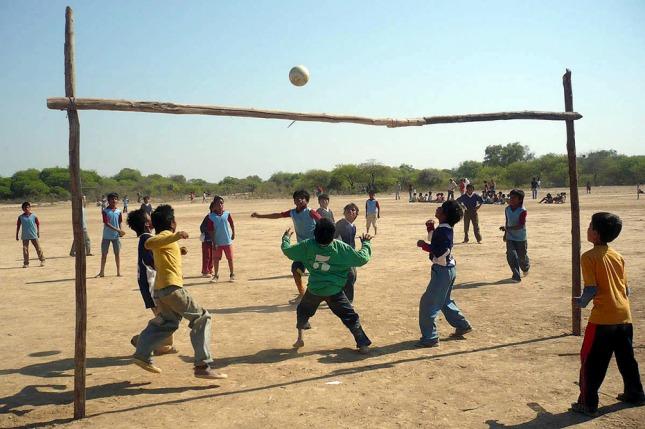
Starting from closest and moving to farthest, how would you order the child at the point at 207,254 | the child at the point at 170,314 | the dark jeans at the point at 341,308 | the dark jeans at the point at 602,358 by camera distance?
the dark jeans at the point at 602,358, the child at the point at 170,314, the dark jeans at the point at 341,308, the child at the point at 207,254

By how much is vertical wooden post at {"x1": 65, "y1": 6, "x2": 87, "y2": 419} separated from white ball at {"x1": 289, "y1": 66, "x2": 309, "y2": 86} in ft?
13.0

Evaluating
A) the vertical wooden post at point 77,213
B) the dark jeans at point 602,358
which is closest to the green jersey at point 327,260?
the vertical wooden post at point 77,213

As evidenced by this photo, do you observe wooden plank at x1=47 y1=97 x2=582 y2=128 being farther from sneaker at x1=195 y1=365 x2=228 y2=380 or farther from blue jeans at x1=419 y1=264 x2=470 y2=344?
sneaker at x1=195 y1=365 x2=228 y2=380

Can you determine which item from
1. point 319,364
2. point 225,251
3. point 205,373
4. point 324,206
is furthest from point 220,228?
point 205,373

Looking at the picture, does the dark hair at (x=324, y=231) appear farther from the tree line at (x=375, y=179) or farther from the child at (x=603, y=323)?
the tree line at (x=375, y=179)

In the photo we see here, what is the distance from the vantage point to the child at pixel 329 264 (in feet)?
19.4

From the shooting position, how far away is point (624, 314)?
14.5ft

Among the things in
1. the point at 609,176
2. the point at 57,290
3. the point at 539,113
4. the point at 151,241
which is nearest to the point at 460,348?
the point at 539,113

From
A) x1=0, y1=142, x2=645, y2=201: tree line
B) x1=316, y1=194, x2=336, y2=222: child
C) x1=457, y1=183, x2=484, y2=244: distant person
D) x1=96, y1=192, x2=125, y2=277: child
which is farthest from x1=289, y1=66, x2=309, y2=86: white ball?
x1=0, y1=142, x2=645, y2=201: tree line

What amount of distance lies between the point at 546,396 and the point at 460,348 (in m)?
1.51

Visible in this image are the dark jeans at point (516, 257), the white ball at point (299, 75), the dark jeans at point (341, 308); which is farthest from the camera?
the dark jeans at point (516, 257)

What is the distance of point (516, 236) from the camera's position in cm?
1025

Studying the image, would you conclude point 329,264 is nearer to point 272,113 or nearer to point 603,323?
point 272,113

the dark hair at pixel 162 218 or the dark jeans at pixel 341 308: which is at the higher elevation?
the dark hair at pixel 162 218
